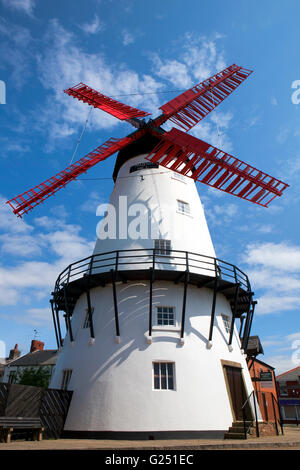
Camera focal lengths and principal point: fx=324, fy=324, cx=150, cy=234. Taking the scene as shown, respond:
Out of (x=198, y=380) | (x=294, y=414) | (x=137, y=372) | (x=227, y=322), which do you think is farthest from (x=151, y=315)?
(x=294, y=414)

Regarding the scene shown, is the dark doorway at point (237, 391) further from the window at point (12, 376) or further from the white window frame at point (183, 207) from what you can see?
the window at point (12, 376)

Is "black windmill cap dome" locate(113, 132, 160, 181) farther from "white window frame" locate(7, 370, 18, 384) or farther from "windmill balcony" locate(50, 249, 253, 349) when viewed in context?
"white window frame" locate(7, 370, 18, 384)

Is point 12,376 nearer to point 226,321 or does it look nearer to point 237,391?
point 226,321

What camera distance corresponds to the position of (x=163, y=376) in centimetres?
1288

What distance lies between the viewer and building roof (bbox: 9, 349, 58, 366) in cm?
4217

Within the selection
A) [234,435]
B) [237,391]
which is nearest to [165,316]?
[237,391]

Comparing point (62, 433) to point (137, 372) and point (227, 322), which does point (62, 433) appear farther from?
point (227, 322)

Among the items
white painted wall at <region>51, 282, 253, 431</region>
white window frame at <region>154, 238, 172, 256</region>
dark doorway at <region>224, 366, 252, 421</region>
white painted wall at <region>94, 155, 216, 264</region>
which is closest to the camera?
white painted wall at <region>51, 282, 253, 431</region>

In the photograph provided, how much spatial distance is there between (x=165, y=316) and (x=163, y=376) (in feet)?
8.05

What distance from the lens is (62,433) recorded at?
1305 cm

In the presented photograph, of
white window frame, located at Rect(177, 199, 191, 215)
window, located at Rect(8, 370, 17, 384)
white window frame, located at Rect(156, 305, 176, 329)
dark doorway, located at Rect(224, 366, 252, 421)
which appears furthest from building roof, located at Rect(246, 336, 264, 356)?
window, located at Rect(8, 370, 17, 384)

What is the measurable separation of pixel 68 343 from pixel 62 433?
380 cm

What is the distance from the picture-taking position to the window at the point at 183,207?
58.5 feet

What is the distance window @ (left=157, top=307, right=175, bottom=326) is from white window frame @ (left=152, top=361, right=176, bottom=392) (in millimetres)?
1619
